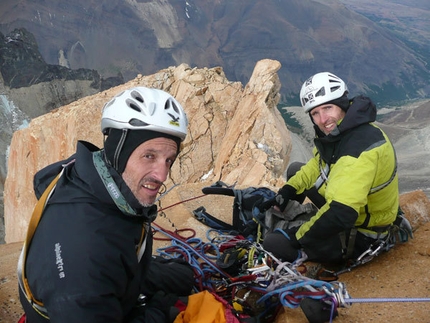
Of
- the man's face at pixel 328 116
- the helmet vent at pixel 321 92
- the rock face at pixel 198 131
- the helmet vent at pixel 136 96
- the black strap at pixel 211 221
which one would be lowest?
the rock face at pixel 198 131

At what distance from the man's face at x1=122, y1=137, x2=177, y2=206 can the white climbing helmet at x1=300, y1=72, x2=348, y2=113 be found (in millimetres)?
2582

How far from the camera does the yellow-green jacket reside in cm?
397

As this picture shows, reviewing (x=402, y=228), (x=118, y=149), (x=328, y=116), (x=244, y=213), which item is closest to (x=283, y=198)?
(x=244, y=213)

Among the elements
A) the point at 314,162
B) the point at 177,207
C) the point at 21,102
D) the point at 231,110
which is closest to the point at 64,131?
the point at 231,110

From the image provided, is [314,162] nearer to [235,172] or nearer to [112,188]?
[112,188]

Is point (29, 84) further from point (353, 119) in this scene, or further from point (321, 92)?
point (353, 119)

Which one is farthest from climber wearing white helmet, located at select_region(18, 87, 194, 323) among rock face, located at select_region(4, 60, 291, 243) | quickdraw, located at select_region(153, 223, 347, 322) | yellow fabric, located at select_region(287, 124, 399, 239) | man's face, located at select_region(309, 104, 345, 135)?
rock face, located at select_region(4, 60, 291, 243)

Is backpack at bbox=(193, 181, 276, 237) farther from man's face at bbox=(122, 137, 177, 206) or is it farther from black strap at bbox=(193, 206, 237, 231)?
man's face at bbox=(122, 137, 177, 206)

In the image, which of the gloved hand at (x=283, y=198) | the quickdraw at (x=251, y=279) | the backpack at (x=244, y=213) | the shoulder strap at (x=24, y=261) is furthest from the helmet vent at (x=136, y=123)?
the gloved hand at (x=283, y=198)

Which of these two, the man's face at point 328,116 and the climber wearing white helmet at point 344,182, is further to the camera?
the man's face at point 328,116

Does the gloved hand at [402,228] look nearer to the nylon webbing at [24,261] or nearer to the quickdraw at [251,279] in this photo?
the quickdraw at [251,279]

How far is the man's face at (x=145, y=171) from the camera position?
2758 millimetres

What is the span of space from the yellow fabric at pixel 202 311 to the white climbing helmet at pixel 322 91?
2658mm

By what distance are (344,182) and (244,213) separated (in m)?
2.51
